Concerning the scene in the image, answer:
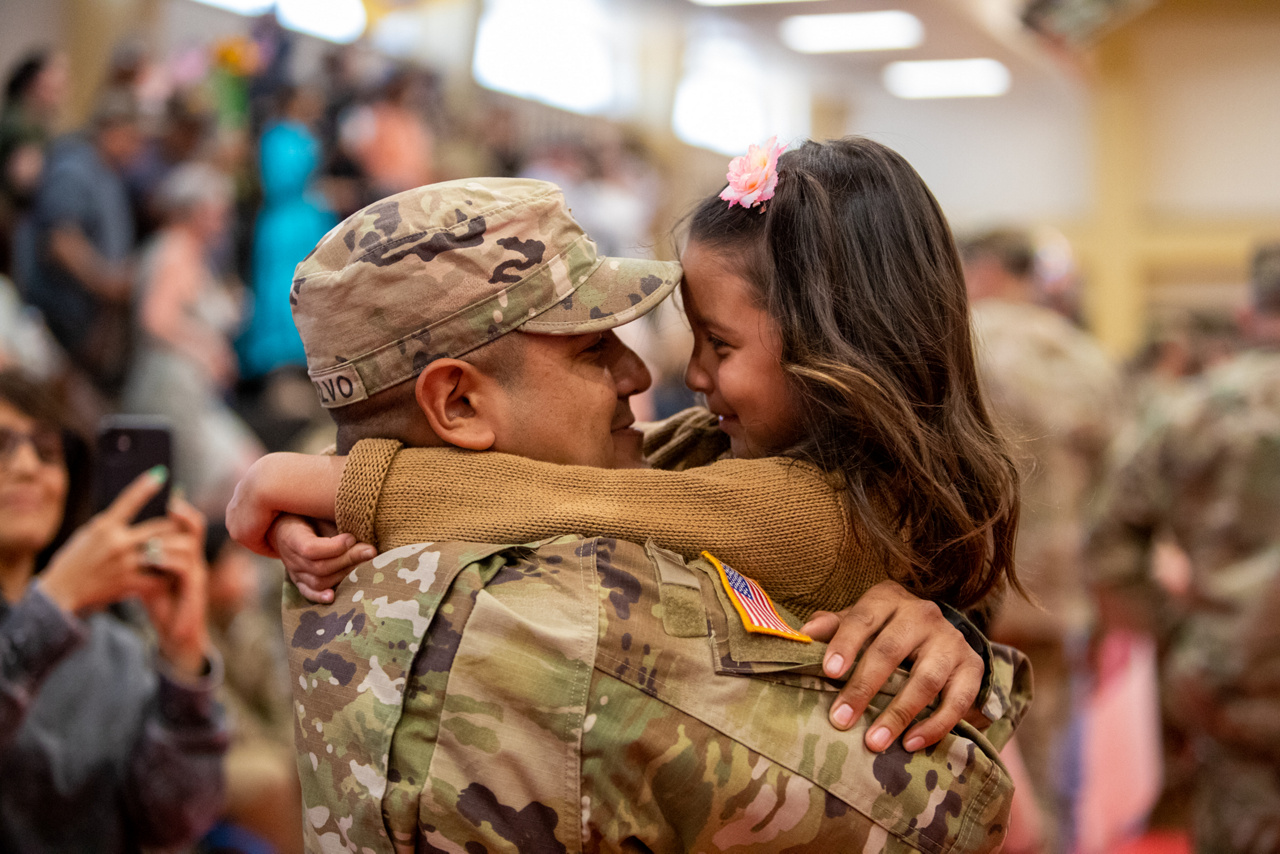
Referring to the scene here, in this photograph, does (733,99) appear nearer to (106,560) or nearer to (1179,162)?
(1179,162)

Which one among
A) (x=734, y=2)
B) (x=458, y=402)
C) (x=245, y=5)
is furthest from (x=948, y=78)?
(x=458, y=402)

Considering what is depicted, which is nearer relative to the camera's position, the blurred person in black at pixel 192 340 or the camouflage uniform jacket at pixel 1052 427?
the camouflage uniform jacket at pixel 1052 427

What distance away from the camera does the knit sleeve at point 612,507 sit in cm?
114

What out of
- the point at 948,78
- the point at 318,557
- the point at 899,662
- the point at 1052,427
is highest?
the point at 318,557

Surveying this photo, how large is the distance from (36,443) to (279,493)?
3.38 feet

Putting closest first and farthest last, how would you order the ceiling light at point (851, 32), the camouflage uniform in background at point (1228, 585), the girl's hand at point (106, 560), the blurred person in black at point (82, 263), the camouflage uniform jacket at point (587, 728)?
the camouflage uniform jacket at point (587, 728)
the girl's hand at point (106, 560)
the camouflage uniform in background at point (1228, 585)
the blurred person in black at point (82, 263)
the ceiling light at point (851, 32)

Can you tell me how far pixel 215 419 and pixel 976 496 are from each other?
3.74m

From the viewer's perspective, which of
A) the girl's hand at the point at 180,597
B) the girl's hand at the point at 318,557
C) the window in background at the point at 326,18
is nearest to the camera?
the girl's hand at the point at 318,557

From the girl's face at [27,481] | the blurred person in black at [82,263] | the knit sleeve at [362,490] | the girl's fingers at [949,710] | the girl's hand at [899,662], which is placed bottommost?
the blurred person in black at [82,263]

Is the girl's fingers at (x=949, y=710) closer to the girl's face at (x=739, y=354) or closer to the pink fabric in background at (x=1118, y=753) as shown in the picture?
the girl's face at (x=739, y=354)

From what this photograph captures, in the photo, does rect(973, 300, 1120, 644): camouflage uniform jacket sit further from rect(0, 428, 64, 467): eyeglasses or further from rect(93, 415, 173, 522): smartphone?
rect(0, 428, 64, 467): eyeglasses

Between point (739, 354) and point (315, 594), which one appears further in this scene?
point (739, 354)

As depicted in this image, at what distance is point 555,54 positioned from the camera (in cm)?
1083

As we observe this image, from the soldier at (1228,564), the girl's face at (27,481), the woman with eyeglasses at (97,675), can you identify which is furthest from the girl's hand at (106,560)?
the soldier at (1228,564)
